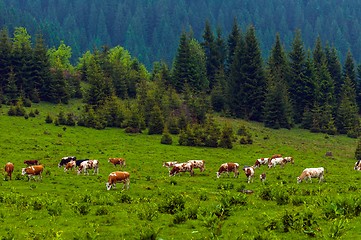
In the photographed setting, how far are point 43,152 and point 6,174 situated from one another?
16569mm

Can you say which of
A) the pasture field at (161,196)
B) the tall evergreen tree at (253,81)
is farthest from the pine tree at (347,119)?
the pasture field at (161,196)

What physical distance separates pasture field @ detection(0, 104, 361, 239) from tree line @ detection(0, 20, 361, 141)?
1106 centimetres

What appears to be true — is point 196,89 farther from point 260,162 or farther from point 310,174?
point 310,174

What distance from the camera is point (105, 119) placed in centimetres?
8600

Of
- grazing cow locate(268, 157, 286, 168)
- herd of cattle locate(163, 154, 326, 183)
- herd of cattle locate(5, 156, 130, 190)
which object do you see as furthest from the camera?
grazing cow locate(268, 157, 286, 168)

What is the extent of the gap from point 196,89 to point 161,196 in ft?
288

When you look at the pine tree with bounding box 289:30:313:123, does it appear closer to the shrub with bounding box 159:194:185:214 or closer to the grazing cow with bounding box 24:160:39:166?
the grazing cow with bounding box 24:160:39:166

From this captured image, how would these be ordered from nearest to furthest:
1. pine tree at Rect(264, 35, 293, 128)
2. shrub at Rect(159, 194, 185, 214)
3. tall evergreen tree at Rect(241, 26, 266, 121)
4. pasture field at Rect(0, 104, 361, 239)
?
pasture field at Rect(0, 104, 361, 239), shrub at Rect(159, 194, 185, 214), pine tree at Rect(264, 35, 293, 128), tall evergreen tree at Rect(241, 26, 266, 121)

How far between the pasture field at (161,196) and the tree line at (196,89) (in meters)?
11.1

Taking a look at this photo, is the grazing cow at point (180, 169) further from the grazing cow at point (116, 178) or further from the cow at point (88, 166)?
the grazing cow at point (116, 178)

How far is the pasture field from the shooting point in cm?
2114

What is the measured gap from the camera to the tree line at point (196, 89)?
90250mm

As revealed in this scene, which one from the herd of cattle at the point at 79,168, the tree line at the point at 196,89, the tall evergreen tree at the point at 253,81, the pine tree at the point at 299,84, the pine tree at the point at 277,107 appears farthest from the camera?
the pine tree at the point at 299,84

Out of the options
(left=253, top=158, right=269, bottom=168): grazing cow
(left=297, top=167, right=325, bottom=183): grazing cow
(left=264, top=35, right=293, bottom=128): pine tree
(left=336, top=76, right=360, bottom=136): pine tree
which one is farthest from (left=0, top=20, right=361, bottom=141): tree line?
(left=297, top=167, right=325, bottom=183): grazing cow
